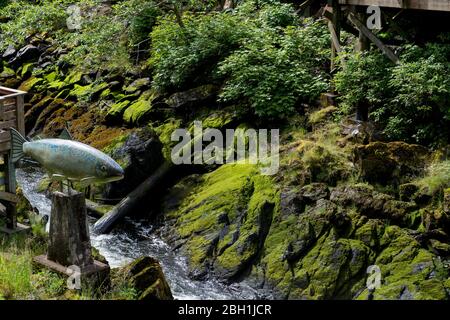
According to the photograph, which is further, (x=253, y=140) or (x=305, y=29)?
(x=305, y=29)

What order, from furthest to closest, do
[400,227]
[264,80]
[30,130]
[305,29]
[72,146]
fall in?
[30,130] < [305,29] < [264,80] < [400,227] < [72,146]

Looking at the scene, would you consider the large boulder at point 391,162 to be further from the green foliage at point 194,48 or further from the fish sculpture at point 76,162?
the fish sculpture at point 76,162

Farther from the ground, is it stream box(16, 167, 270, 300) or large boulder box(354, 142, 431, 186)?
large boulder box(354, 142, 431, 186)

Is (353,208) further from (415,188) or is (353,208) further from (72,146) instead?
(72,146)

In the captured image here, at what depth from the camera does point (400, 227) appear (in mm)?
12008

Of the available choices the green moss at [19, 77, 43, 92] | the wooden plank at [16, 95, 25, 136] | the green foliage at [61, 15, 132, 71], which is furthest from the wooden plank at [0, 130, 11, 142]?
the green moss at [19, 77, 43, 92]

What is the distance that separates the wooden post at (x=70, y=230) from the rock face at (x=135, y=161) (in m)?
6.35

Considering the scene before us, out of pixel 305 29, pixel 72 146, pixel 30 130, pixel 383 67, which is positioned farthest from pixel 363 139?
pixel 30 130

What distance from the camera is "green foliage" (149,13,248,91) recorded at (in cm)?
1778

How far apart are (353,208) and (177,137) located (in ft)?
19.2

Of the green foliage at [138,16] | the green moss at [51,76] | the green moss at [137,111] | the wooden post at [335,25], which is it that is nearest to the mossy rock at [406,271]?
the wooden post at [335,25]

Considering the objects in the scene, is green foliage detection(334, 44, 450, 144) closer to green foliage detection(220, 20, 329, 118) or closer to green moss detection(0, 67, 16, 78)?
green foliage detection(220, 20, 329, 118)

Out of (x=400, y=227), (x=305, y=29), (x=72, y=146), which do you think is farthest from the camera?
(x=305, y=29)

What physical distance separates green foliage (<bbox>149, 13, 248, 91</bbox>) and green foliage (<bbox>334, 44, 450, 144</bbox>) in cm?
382
